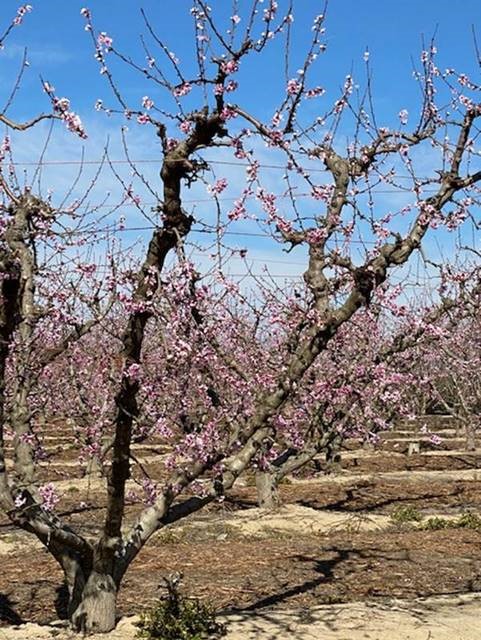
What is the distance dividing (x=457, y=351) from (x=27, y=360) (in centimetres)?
1848

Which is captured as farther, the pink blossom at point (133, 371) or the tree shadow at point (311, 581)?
the tree shadow at point (311, 581)

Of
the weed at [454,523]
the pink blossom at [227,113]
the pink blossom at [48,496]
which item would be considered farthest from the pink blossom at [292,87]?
the weed at [454,523]

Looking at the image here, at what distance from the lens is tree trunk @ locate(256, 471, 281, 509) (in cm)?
1520

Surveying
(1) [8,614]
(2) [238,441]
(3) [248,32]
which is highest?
(3) [248,32]

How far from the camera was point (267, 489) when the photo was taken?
15219mm

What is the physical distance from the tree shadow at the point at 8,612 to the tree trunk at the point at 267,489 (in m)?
6.69

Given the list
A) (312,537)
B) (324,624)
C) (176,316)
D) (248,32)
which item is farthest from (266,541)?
(248,32)

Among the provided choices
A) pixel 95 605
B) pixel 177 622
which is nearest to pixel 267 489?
pixel 177 622

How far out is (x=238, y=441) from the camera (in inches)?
294

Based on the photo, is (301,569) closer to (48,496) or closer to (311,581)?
(311,581)

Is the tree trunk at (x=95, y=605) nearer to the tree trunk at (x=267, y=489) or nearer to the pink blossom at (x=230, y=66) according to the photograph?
the pink blossom at (x=230, y=66)

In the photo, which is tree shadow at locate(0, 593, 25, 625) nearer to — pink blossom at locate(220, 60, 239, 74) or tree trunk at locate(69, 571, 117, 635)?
tree trunk at locate(69, 571, 117, 635)

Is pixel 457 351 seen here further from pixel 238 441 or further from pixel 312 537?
pixel 238 441

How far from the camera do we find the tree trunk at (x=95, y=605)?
24.3 feet
